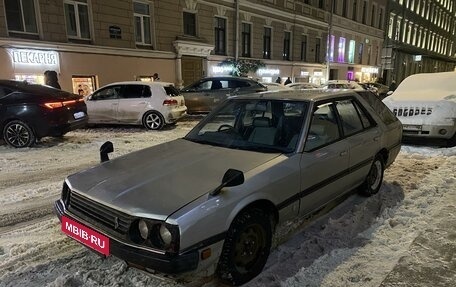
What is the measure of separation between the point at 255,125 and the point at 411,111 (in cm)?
573

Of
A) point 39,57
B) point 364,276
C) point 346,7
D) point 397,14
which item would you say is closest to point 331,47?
→ point 346,7

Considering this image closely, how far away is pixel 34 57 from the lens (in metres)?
12.2

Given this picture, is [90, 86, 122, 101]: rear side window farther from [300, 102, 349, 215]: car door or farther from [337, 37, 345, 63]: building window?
[337, 37, 345, 63]: building window

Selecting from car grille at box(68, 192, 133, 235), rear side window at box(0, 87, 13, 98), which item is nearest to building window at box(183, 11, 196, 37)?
rear side window at box(0, 87, 13, 98)

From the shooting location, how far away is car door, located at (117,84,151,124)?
1038 cm

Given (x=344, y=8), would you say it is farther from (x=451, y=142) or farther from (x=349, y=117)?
(x=349, y=117)

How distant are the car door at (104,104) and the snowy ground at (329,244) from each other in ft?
16.1

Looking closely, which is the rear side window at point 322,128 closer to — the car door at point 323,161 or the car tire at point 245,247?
the car door at point 323,161

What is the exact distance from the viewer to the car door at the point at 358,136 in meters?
4.09

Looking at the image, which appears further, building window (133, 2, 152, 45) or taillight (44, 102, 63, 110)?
building window (133, 2, 152, 45)

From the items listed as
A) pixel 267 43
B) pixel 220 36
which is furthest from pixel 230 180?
pixel 267 43

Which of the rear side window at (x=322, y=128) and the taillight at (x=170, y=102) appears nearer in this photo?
the rear side window at (x=322, y=128)

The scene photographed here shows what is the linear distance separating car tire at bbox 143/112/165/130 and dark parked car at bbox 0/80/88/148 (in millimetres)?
2716

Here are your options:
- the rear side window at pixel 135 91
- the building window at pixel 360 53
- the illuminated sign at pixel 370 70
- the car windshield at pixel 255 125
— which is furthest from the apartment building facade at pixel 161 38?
the car windshield at pixel 255 125
